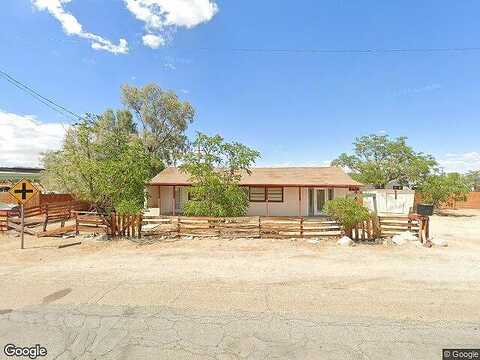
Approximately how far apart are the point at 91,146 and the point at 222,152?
19.6 ft

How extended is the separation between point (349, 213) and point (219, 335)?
26.7 ft

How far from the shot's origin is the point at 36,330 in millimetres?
4141

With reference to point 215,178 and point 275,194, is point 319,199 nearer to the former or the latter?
point 275,194

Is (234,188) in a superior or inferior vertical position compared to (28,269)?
superior

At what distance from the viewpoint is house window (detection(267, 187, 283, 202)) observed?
19.0m

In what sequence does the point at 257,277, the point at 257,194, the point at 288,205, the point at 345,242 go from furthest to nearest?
the point at 257,194
the point at 288,205
the point at 345,242
the point at 257,277

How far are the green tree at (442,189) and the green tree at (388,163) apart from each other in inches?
83.4

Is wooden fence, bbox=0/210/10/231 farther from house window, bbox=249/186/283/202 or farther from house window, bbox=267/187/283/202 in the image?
house window, bbox=267/187/283/202

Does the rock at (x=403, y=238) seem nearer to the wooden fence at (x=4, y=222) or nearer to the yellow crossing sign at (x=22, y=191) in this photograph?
the yellow crossing sign at (x=22, y=191)

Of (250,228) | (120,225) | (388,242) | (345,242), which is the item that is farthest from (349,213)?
(120,225)

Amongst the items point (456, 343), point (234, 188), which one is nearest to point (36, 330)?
point (456, 343)

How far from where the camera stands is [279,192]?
62.4 feet

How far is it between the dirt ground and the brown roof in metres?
7.90

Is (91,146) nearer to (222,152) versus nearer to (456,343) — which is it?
(222,152)
